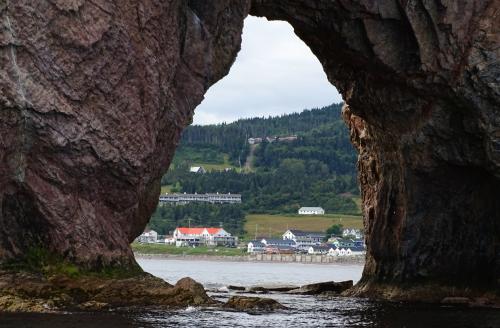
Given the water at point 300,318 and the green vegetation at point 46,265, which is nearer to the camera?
the water at point 300,318

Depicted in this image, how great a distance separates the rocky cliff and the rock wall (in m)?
0.07

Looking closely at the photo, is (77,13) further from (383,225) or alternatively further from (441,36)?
(383,225)

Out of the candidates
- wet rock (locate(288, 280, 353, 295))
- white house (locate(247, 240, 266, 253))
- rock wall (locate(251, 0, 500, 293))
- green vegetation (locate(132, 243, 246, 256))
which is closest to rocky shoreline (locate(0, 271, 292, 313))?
rock wall (locate(251, 0, 500, 293))

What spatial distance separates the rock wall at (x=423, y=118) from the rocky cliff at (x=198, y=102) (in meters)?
0.07

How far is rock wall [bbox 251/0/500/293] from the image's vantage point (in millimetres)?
42938

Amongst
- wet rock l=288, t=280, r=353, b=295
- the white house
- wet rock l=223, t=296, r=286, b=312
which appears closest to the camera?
wet rock l=223, t=296, r=286, b=312

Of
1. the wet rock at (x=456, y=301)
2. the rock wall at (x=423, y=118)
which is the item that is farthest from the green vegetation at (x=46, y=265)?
the wet rock at (x=456, y=301)

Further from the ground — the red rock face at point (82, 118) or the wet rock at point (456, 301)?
the red rock face at point (82, 118)

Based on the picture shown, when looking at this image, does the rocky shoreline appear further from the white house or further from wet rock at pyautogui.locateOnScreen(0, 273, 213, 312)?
the white house

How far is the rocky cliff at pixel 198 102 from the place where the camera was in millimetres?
33719

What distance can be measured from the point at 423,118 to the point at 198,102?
41.1ft

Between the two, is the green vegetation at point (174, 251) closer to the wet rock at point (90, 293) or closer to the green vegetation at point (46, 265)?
the wet rock at point (90, 293)

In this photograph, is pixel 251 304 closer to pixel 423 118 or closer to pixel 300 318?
pixel 300 318

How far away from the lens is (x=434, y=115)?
149 ft
